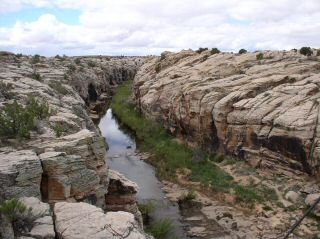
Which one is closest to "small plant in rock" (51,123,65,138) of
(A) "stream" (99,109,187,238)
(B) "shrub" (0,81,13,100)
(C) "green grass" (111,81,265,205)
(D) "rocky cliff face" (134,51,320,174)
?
(B) "shrub" (0,81,13,100)

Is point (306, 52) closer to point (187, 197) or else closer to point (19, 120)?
point (187, 197)

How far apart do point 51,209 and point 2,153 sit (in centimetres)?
435

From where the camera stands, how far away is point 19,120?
70.2ft

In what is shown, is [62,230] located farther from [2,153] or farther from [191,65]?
[191,65]

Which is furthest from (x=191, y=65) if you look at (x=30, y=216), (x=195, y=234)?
(x=30, y=216)

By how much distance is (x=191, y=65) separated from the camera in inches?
2172

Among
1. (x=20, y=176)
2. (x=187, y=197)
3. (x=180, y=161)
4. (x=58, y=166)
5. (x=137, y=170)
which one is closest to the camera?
(x=20, y=176)

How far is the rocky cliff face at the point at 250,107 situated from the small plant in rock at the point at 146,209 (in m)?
8.64

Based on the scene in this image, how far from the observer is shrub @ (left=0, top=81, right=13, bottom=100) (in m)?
29.1

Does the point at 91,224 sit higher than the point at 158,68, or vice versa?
the point at 158,68

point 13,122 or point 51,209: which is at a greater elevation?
point 13,122

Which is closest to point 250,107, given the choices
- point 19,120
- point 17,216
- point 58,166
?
point 19,120

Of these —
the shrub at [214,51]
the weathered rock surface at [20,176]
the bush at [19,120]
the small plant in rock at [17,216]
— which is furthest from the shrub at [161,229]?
the shrub at [214,51]

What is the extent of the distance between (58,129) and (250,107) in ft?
54.2
